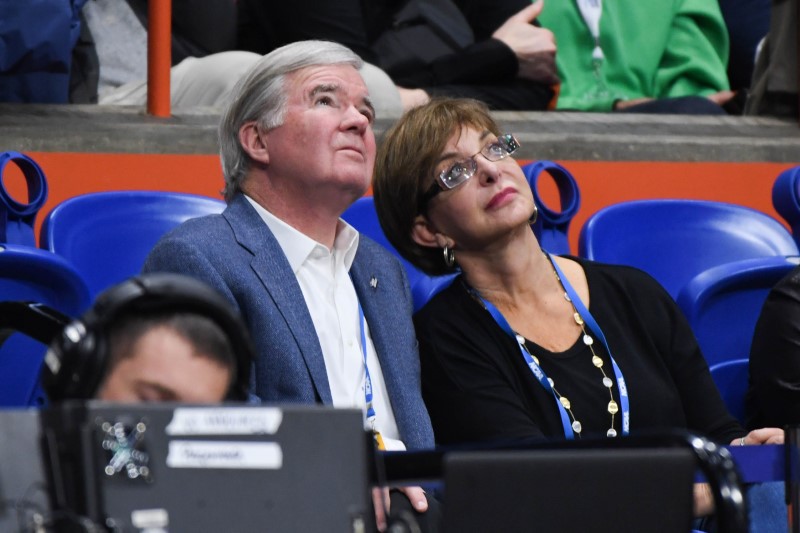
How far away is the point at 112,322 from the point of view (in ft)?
2.55

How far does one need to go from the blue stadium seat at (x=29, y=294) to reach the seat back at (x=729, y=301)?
1.01 metres

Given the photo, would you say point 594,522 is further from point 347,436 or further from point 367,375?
point 367,375

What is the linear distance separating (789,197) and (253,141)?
111 cm

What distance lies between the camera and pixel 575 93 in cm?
353

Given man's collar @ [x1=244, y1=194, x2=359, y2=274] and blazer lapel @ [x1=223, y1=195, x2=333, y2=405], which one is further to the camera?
man's collar @ [x1=244, y1=194, x2=359, y2=274]

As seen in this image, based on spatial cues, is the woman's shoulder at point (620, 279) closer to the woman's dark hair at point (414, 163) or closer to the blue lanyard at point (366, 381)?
the woman's dark hair at point (414, 163)

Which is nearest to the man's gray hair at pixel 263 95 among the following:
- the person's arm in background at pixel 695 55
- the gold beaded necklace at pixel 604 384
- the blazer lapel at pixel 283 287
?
the blazer lapel at pixel 283 287

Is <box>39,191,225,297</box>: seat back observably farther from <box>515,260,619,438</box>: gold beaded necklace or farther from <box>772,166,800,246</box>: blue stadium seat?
<box>772,166,800,246</box>: blue stadium seat

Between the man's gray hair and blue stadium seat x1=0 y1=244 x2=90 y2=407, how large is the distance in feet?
0.90

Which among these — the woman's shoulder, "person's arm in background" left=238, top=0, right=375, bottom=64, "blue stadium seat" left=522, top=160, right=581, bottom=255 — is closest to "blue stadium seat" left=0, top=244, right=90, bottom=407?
the woman's shoulder

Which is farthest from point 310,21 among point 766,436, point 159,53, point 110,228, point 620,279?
point 766,436

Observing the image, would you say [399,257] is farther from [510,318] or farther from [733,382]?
[733,382]

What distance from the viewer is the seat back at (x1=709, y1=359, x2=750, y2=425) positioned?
2203 mm

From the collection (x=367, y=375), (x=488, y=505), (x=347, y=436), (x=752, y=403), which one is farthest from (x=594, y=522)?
(x=752, y=403)
